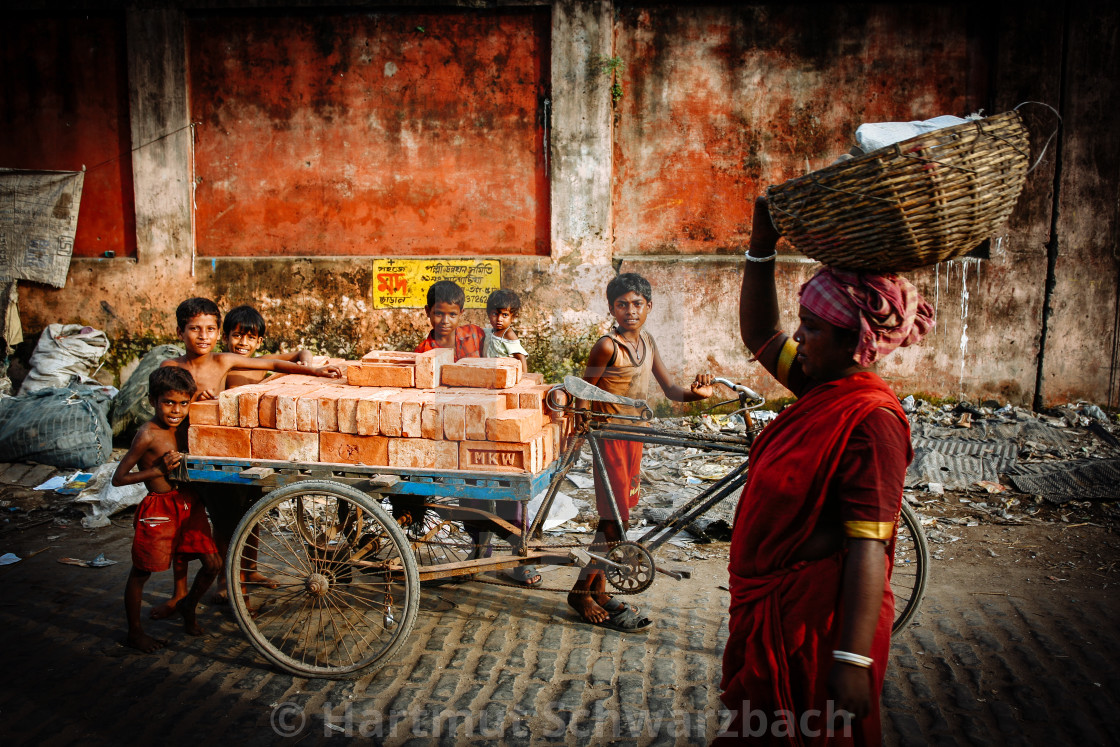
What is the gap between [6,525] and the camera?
4855 mm

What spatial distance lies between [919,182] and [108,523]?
17.4 feet

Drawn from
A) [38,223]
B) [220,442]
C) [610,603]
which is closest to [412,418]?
[220,442]

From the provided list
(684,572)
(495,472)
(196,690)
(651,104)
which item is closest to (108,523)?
(196,690)

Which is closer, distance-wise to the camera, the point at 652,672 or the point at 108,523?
the point at 652,672

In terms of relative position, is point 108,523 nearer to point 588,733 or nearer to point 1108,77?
point 588,733

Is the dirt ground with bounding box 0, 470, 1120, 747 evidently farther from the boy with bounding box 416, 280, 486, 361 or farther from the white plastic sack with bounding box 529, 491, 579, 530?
the boy with bounding box 416, 280, 486, 361

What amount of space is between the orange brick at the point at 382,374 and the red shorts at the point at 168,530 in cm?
93

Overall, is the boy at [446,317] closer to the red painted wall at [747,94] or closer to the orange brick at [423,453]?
the orange brick at [423,453]

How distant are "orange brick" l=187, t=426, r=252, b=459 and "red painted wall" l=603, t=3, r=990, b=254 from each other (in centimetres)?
509

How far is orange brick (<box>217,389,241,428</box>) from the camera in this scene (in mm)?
2980

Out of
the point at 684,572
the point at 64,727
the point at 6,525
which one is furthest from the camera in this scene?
the point at 6,525

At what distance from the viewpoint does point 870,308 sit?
5.15ft

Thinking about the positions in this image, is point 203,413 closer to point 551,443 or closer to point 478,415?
point 478,415

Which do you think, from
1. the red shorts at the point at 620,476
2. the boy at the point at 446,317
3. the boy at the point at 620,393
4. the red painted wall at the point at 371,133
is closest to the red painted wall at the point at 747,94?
the red painted wall at the point at 371,133
